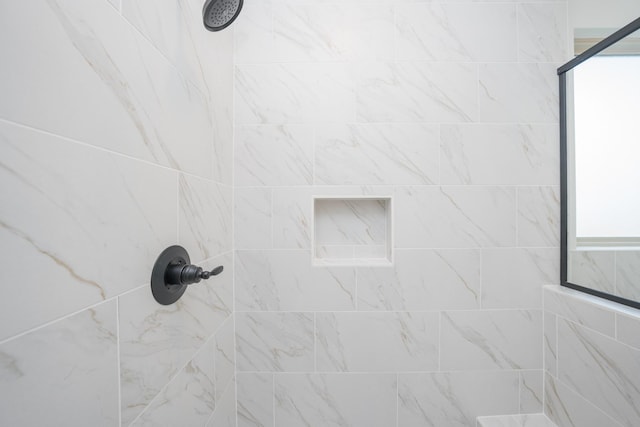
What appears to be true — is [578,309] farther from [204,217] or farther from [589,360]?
[204,217]

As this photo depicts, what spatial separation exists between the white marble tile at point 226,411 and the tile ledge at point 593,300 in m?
1.29

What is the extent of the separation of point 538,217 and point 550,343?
1.64 ft

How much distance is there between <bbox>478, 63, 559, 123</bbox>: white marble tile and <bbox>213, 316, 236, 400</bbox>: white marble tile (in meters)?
1.29

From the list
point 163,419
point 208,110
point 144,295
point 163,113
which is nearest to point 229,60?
point 208,110

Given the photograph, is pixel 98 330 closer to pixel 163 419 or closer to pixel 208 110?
pixel 163 419

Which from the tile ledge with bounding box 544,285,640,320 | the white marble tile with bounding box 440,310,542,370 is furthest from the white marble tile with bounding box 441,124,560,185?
the white marble tile with bounding box 440,310,542,370

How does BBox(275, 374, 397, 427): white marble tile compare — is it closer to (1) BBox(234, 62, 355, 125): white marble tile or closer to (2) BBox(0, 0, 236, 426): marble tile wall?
(2) BBox(0, 0, 236, 426): marble tile wall

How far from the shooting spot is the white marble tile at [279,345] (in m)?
1.02

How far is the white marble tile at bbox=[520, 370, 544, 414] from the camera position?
104 cm

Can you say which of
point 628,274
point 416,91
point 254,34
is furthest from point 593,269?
point 254,34

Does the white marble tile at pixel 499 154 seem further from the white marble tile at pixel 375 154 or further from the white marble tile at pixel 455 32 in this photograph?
the white marble tile at pixel 455 32

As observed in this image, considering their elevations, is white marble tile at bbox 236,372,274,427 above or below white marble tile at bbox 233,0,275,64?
below

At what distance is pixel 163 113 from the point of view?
58cm

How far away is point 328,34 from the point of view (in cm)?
103
